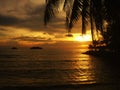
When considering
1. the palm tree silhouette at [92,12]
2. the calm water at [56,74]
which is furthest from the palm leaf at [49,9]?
the calm water at [56,74]

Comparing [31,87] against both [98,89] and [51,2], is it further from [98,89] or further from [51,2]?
[51,2]

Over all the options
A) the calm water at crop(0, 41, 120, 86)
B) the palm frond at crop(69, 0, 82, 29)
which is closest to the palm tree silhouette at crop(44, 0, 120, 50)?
the palm frond at crop(69, 0, 82, 29)

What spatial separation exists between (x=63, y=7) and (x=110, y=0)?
1.92 meters

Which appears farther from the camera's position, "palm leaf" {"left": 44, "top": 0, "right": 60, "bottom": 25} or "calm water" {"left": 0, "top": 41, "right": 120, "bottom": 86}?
"calm water" {"left": 0, "top": 41, "right": 120, "bottom": 86}

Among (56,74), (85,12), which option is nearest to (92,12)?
(85,12)

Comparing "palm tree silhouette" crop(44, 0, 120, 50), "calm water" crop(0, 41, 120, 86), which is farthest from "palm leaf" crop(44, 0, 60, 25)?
"calm water" crop(0, 41, 120, 86)

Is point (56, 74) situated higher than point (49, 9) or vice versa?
point (49, 9)

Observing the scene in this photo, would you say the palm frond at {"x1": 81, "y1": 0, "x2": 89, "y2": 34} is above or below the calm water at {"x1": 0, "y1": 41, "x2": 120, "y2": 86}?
above

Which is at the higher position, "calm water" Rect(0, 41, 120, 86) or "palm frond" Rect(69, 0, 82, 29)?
"palm frond" Rect(69, 0, 82, 29)

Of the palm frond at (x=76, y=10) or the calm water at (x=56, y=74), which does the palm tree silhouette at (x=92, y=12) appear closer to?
the palm frond at (x=76, y=10)

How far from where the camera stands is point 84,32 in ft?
35.7

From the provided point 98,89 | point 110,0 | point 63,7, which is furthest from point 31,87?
point 110,0

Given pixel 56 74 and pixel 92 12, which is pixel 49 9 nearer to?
pixel 92 12

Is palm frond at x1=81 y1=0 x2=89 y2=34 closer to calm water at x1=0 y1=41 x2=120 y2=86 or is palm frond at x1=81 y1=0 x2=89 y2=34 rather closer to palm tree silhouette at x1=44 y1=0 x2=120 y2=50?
palm tree silhouette at x1=44 y1=0 x2=120 y2=50
